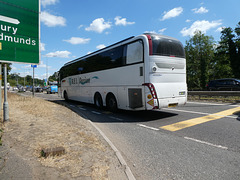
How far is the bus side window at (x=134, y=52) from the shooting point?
7465mm

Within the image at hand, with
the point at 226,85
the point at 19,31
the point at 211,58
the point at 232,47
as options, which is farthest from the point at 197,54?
the point at 19,31

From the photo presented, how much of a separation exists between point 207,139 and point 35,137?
15.2 ft

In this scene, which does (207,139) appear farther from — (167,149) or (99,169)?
(99,169)

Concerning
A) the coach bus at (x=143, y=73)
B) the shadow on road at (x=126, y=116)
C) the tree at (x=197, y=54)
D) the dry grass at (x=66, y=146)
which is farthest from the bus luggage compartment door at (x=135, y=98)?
the tree at (x=197, y=54)

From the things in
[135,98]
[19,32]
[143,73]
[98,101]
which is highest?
[19,32]

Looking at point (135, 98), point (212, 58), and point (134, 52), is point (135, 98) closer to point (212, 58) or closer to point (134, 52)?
point (134, 52)

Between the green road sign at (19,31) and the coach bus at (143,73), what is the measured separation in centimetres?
376

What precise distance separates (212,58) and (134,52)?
2014 inches

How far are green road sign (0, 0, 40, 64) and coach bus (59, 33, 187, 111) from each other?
3758mm

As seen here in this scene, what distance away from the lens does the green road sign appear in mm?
6207

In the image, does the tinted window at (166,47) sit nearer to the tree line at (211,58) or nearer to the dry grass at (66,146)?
the dry grass at (66,146)

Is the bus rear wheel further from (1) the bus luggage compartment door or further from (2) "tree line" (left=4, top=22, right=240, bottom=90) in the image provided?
(2) "tree line" (left=4, top=22, right=240, bottom=90)

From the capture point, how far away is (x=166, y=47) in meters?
7.59

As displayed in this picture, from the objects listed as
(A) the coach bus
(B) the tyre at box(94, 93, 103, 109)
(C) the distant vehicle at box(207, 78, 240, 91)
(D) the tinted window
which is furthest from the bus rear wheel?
(C) the distant vehicle at box(207, 78, 240, 91)
